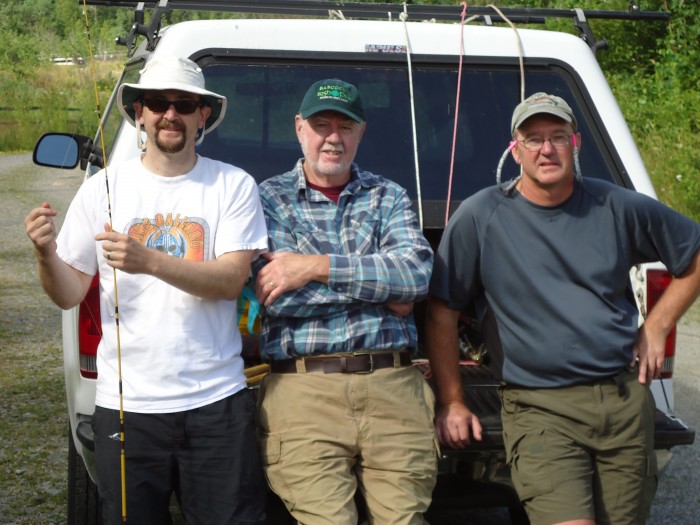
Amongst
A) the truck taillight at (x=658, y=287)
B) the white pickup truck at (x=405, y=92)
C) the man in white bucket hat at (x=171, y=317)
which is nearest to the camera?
the man in white bucket hat at (x=171, y=317)

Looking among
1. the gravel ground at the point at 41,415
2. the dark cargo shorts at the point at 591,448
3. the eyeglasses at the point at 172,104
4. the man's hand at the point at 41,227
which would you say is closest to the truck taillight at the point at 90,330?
the man's hand at the point at 41,227

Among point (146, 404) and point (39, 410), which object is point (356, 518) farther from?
point (39, 410)

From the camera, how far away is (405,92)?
4.16 metres

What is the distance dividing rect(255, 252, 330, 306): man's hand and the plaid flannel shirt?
0.03 meters

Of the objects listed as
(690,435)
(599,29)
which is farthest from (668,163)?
(690,435)

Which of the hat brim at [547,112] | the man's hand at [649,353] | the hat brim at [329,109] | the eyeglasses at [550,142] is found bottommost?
the man's hand at [649,353]

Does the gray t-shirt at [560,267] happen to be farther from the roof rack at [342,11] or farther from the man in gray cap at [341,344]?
the roof rack at [342,11]

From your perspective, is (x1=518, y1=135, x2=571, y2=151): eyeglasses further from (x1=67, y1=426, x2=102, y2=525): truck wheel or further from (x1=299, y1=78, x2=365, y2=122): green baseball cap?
(x1=67, y1=426, x2=102, y2=525): truck wheel

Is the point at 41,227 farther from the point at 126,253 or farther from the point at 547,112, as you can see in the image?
the point at 547,112

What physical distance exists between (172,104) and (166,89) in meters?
0.05

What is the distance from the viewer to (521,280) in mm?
3367

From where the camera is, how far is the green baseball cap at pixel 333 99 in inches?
134

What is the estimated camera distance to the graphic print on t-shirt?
123 inches

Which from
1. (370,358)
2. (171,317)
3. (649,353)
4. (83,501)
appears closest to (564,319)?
(649,353)
